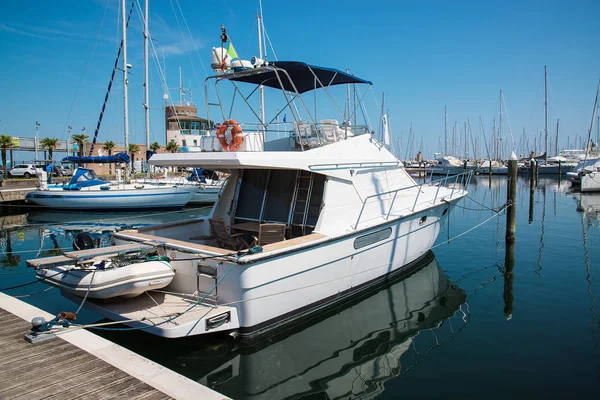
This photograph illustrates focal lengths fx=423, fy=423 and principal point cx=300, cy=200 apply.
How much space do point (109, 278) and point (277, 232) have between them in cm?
304

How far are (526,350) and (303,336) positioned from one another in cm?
353

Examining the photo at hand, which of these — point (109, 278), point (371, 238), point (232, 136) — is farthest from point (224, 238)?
point (371, 238)

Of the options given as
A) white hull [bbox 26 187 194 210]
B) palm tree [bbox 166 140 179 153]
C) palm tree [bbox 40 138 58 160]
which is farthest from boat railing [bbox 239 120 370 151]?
palm tree [bbox 40 138 58 160]

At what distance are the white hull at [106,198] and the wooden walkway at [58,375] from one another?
824 inches

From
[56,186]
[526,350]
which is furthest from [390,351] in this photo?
[56,186]

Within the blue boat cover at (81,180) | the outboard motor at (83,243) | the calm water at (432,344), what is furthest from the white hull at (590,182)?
the outboard motor at (83,243)

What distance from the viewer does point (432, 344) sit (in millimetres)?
7008

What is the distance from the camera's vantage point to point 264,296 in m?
6.47

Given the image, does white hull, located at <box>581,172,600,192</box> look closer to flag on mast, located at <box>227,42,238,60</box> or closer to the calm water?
the calm water

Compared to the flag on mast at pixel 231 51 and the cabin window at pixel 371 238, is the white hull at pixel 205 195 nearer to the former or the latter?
the flag on mast at pixel 231 51

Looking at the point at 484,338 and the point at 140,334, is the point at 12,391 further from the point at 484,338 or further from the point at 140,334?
the point at 484,338

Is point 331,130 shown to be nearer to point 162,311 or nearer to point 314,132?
point 314,132

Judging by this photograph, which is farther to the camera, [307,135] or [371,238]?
[307,135]

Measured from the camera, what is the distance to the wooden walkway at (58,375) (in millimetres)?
4066
